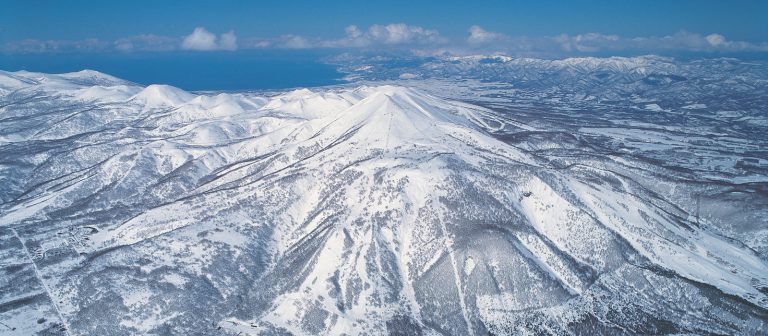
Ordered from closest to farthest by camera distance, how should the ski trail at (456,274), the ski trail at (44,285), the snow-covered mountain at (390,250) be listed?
the ski trail at (44,285)
the snow-covered mountain at (390,250)
the ski trail at (456,274)

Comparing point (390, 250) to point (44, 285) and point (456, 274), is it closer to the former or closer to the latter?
point (456, 274)

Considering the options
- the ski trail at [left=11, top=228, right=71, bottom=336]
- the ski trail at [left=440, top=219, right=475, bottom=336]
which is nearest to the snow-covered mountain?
the ski trail at [left=440, top=219, right=475, bottom=336]

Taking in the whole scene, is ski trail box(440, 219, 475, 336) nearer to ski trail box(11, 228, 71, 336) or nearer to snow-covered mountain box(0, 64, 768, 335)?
snow-covered mountain box(0, 64, 768, 335)

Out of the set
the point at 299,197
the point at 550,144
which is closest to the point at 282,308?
the point at 299,197

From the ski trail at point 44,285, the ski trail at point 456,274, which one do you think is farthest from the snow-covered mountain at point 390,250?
the ski trail at point 44,285

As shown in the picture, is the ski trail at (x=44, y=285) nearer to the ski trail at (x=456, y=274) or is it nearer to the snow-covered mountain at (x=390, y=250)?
the snow-covered mountain at (x=390, y=250)

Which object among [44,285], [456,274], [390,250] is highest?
[390,250]

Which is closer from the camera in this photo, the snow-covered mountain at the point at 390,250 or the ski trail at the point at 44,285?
the ski trail at the point at 44,285

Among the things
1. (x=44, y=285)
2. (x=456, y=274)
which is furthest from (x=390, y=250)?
(x=44, y=285)
